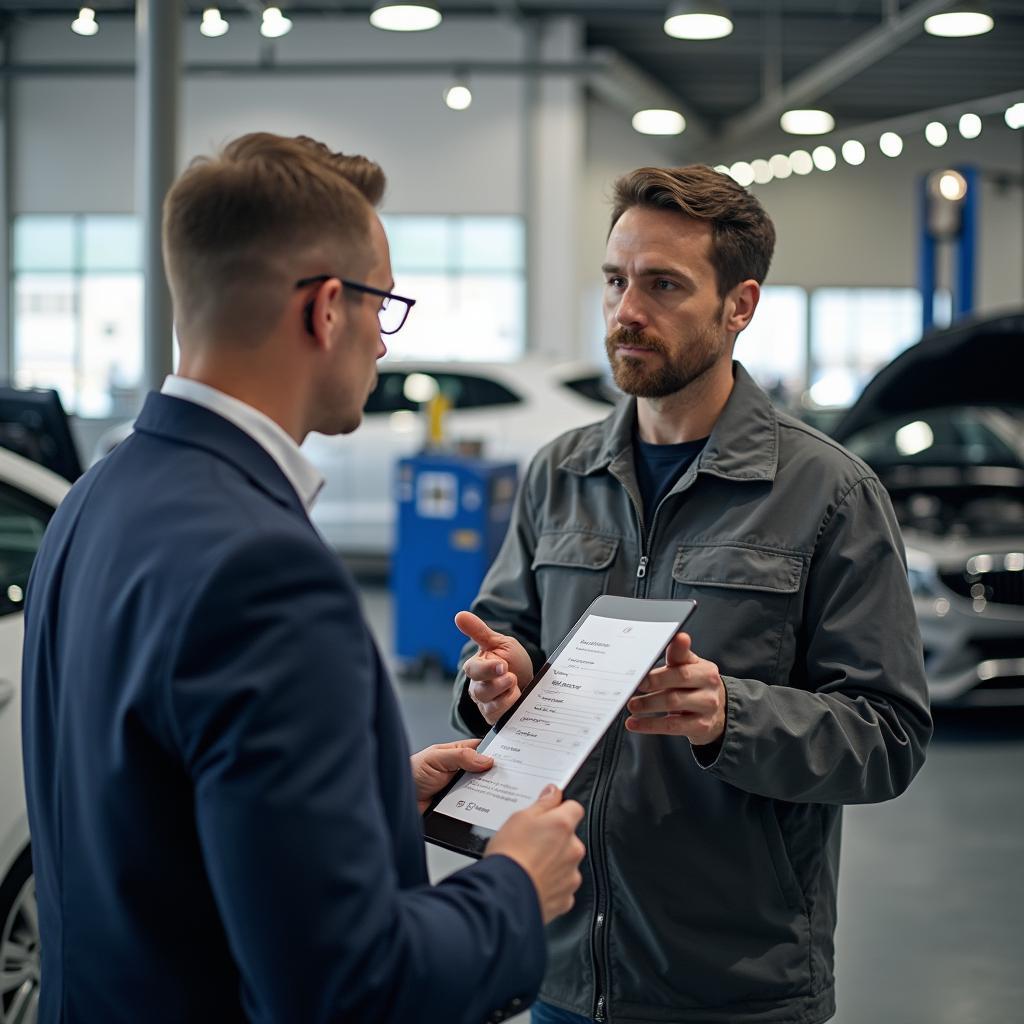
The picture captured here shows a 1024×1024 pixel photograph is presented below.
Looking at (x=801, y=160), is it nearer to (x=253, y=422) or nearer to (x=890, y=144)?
(x=890, y=144)

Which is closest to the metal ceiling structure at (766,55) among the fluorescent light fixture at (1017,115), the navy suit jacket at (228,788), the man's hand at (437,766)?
the fluorescent light fixture at (1017,115)

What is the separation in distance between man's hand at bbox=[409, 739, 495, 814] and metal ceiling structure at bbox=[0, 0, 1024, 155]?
35.9ft

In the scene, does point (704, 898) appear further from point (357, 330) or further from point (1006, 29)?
point (1006, 29)

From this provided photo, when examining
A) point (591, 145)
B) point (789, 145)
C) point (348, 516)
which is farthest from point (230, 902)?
point (789, 145)

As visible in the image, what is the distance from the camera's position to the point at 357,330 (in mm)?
1216

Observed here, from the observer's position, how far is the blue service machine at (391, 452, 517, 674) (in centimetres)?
676

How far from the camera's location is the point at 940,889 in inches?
165

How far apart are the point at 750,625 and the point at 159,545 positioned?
0.97 m

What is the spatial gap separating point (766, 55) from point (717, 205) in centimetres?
1403

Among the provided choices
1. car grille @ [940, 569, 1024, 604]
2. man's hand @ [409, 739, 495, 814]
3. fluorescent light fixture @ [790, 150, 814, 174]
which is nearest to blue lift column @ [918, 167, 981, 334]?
fluorescent light fixture @ [790, 150, 814, 174]

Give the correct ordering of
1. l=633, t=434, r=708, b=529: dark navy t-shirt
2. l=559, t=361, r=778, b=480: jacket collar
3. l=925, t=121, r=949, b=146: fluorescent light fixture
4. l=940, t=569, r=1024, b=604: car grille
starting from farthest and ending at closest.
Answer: l=925, t=121, r=949, b=146: fluorescent light fixture, l=940, t=569, r=1024, b=604: car grille, l=633, t=434, r=708, b=529: dark navy t-shirt, l=559, t=361, r=778, b=480: jacket collar

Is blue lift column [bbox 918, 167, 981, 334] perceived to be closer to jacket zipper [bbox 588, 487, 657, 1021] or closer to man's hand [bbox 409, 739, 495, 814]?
jacket zipper [bbox 588, 487, 657, 1021]

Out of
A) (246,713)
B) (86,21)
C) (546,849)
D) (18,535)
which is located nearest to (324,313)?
(246,713)

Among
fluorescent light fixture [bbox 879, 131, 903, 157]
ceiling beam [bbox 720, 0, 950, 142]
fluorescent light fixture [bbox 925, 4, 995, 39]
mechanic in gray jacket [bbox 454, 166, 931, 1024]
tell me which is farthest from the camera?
fluorescent light fixture [bbox 879, 131, 903, 157]
